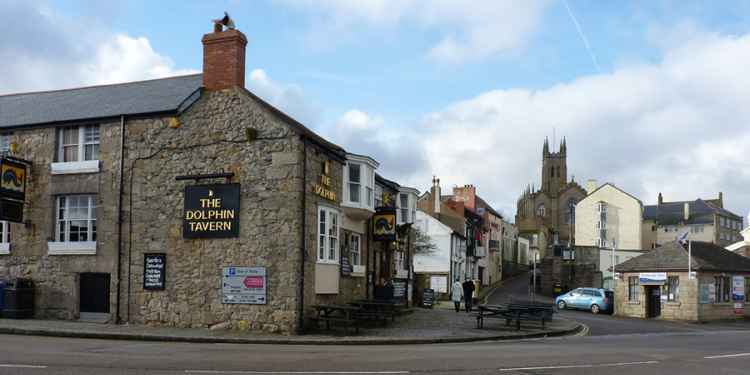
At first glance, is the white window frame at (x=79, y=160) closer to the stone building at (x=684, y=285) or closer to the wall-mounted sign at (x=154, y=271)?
the wall-mounted sign at (x=154, y=271)

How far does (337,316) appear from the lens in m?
23.1

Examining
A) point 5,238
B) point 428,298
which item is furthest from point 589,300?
point 5,238

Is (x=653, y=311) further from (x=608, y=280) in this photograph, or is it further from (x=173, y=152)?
(x=173, y=152)

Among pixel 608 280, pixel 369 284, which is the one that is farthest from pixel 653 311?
pixel 369 284

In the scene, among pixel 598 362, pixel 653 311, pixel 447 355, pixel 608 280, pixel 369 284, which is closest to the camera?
pixel 598 362

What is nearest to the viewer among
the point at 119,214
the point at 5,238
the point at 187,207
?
the point at 187,207

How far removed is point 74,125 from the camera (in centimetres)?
2472

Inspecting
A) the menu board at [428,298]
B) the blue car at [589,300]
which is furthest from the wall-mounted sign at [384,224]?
the blue car at [589,300]

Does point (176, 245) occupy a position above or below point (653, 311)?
above

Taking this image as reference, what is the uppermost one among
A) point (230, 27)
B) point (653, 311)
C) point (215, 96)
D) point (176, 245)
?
point (230, 27)

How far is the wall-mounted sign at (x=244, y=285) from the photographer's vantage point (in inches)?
862

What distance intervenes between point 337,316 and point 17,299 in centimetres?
1027

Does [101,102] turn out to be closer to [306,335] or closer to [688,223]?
[306,335]

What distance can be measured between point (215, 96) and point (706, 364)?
51.9 feet
